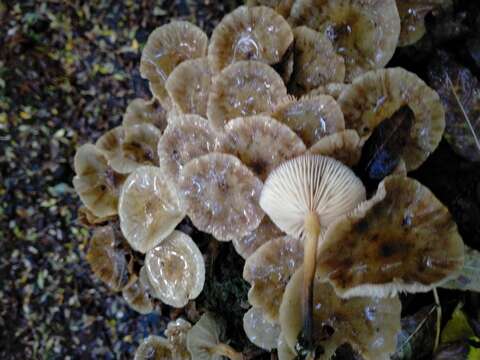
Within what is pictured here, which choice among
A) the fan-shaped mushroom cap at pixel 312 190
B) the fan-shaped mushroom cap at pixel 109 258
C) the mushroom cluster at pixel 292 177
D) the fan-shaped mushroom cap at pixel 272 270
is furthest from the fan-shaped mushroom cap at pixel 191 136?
the fan-shaped mushroom cap at pixel 109 258

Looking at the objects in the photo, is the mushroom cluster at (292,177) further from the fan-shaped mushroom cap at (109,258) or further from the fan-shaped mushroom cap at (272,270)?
the fan-shaped mushroom cap at (109,258)

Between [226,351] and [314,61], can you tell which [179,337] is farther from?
[314,61]

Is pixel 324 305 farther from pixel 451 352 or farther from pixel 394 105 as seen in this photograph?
pixel 394 105

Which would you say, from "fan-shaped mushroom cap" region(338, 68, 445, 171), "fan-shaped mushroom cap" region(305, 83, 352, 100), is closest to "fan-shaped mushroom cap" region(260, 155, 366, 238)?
"fan-shaped mushroom cap" region(338, 68, 445, 171)

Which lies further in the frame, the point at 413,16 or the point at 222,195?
the point at 413,16

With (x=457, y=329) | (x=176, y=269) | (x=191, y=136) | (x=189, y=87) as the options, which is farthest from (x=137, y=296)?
(x=457, y=329)

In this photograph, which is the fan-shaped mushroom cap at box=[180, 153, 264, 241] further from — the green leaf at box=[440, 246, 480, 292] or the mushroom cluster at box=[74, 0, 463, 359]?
the green leaf at box=[440, 246, 480, 292]

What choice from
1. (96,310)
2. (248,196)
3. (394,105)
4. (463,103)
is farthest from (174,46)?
(96,310)

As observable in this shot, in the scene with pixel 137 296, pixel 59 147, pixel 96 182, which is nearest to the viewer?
pixel 96 182
